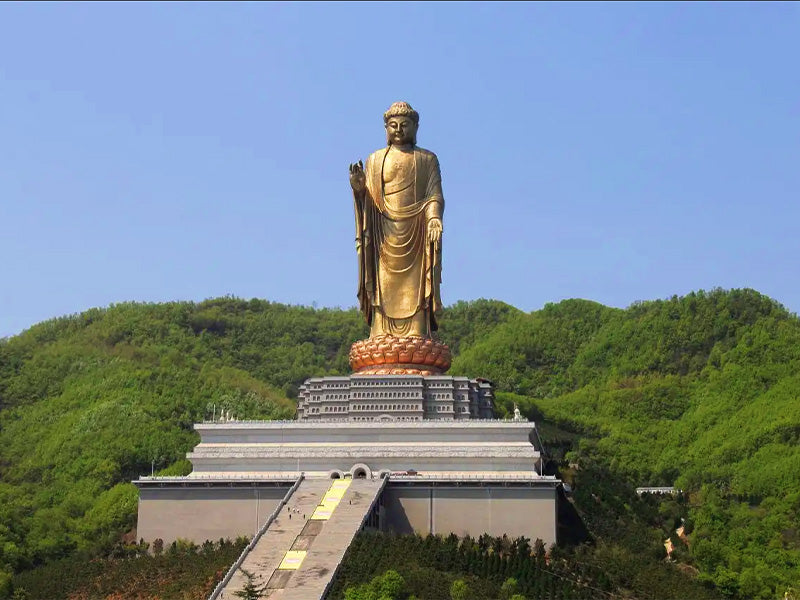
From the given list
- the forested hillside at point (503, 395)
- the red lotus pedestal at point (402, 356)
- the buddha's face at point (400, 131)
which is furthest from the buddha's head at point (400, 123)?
the forested hillside at point (503, 395)

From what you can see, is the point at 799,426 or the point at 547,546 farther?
the point at 799,426

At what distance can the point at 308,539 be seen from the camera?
31.2 meters

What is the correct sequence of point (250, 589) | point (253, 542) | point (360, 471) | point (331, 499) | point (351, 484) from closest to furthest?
point (250, 589) → point (253, 542) → point (331, 499) → point (351, 484) → point (360, 471)

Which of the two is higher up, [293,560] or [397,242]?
[397,242]

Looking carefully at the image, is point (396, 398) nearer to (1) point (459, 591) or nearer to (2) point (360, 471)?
(2) point (360, 471)

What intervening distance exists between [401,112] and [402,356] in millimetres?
6079

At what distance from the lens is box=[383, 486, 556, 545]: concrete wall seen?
33.3m

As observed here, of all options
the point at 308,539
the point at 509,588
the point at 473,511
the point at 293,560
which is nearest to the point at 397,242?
the point at 473,511

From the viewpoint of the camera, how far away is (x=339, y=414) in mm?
38500

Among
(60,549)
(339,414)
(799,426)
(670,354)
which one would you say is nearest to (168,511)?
(60,549)

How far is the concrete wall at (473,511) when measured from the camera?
109 ft

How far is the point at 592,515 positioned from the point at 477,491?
3.70 m

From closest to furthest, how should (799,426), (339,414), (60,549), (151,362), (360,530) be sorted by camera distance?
1. (360,530)
2. (60,549)
3. (339,414)
4. (799,426)
5. (151,362)

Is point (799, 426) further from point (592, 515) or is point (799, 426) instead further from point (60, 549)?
point (60, 549)
